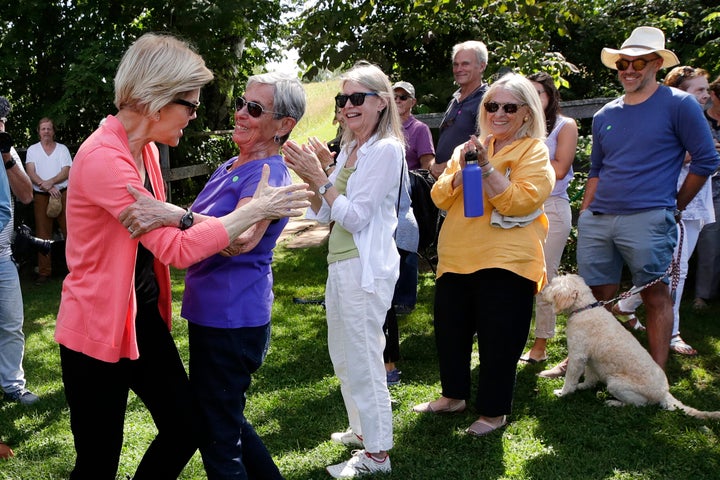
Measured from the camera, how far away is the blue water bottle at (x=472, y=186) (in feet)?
11.3

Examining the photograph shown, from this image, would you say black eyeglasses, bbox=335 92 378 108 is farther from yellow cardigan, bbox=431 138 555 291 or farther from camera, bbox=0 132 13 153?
camera, bbox=0 132 13 153

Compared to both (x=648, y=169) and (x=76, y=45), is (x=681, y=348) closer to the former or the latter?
(x=648, y=169)

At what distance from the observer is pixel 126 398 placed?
252 centimetres

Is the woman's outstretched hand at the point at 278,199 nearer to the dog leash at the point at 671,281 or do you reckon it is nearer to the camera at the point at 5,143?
the dog leash at the point at 671,281

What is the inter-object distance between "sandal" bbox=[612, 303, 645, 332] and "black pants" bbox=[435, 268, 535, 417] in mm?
2235

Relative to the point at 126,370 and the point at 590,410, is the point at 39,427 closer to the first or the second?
the point at 126,370

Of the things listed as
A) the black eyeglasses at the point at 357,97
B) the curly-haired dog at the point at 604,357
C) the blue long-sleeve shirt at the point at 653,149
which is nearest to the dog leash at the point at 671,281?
the curly-haired dog at the point at 604,357

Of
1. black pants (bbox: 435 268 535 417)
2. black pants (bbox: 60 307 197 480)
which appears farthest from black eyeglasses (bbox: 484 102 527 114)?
black pants (bbox: 60 307 197 480)

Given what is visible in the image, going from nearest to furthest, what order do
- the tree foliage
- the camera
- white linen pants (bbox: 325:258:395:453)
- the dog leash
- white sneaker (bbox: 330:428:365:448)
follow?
white linen pants (bbox: 325:258:395:453) < white sneaker (bbox: 330:428:365:448) < the dog leash < the camera < the tree foliage

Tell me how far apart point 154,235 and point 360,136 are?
54.3 inches

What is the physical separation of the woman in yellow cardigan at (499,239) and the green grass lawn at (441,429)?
0.99ft

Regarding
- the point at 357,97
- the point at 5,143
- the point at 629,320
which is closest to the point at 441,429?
the point at 357,97

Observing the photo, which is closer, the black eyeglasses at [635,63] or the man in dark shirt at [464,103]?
the black eyeglasses at [635,63]

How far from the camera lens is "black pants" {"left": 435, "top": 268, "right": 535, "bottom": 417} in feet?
12.2
